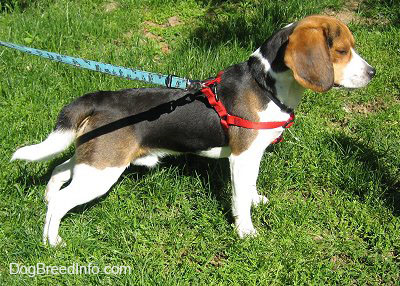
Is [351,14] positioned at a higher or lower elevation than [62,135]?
lower

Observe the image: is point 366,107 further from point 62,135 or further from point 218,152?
point 62,135

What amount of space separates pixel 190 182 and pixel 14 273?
1.55 m

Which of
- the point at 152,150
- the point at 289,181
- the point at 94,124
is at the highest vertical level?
the point at 94,124

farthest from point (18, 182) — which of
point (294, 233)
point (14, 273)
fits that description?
point (294, 233)

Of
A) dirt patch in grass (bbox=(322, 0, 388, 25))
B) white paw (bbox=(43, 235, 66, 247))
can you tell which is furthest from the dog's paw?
dirt patch in grass (bbox=(322, 0, 388, 25))

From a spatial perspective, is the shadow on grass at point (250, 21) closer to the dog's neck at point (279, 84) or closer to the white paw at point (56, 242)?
the dog's neck at point (279, 84)

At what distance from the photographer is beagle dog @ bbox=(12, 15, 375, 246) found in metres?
3.25

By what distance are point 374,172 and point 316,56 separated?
5.05 feet

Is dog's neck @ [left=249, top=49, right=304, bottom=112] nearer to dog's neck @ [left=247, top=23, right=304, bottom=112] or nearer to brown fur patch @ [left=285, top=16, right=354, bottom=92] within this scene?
dog's neck @ [left=247, top=23, right=304, bottom=112]

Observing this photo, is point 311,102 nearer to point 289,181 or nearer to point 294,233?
point 289,181

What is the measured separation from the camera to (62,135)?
323cm

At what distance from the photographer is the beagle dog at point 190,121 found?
3246 millimetres

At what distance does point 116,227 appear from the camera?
12.2 ft

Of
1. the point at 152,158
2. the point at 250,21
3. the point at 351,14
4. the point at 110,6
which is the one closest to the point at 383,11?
the point at 351,14
